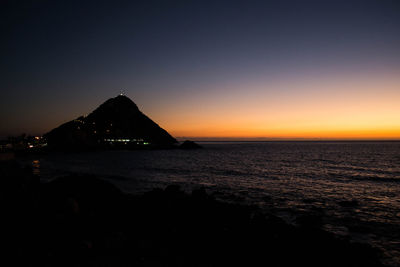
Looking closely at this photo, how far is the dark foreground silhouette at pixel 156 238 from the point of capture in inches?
332

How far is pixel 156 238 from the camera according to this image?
1035 centimetres

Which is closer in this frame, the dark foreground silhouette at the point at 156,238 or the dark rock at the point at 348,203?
the dark foreground silhouette at the point at 156,238

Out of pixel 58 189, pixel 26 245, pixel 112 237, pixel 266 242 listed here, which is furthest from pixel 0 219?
pixel 266 242

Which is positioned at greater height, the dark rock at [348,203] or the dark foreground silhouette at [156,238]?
the dark foreground silhouette at [156,238]

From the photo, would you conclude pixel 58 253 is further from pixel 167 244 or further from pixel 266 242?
pixel 266 242

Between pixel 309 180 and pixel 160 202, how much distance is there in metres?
25.7

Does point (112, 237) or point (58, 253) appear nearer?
point (58, 253)

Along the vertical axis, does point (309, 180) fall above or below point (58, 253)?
below

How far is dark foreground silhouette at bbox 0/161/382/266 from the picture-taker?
27.7 ft

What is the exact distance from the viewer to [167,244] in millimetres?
9812

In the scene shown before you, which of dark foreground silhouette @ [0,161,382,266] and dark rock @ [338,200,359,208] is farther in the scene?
dark rock @ [338,200,359,208]

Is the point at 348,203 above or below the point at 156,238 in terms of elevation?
below

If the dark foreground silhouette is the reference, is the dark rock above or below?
below

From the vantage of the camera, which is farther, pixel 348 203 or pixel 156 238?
pixel 348 203
